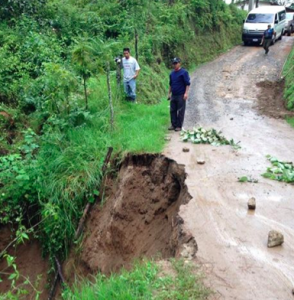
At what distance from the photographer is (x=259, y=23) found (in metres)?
20.5

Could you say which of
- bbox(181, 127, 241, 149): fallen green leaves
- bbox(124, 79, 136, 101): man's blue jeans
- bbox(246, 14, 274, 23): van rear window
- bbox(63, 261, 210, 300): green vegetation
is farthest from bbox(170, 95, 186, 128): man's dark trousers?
bbox(246, 14, 274, 23): van rear window

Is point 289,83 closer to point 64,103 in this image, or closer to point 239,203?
point 64,103

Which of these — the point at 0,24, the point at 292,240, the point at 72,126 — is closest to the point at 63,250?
the point at 72,126

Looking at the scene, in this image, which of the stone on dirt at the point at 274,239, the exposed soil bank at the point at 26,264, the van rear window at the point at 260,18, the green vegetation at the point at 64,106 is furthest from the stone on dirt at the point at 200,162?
the van rear window at the point at 260,18

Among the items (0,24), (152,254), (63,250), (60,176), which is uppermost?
(0,24)

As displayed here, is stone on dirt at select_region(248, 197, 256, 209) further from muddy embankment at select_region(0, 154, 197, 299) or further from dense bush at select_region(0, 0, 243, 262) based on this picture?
dense bush at select_region(0, 0, 243, 262)

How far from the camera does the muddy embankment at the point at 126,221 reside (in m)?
7.00

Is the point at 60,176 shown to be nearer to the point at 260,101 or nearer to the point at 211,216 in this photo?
the point at 211,216

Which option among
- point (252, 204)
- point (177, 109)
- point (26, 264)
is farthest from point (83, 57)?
point (252, 204)

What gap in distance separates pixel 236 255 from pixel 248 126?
5898 millimetres

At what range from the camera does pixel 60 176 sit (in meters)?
7.61

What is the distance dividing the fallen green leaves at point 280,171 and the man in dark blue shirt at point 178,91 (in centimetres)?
259

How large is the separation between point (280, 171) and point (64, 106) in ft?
17.4

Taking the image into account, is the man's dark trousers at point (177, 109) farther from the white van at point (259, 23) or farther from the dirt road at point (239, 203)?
the white van at point (259, 23)
